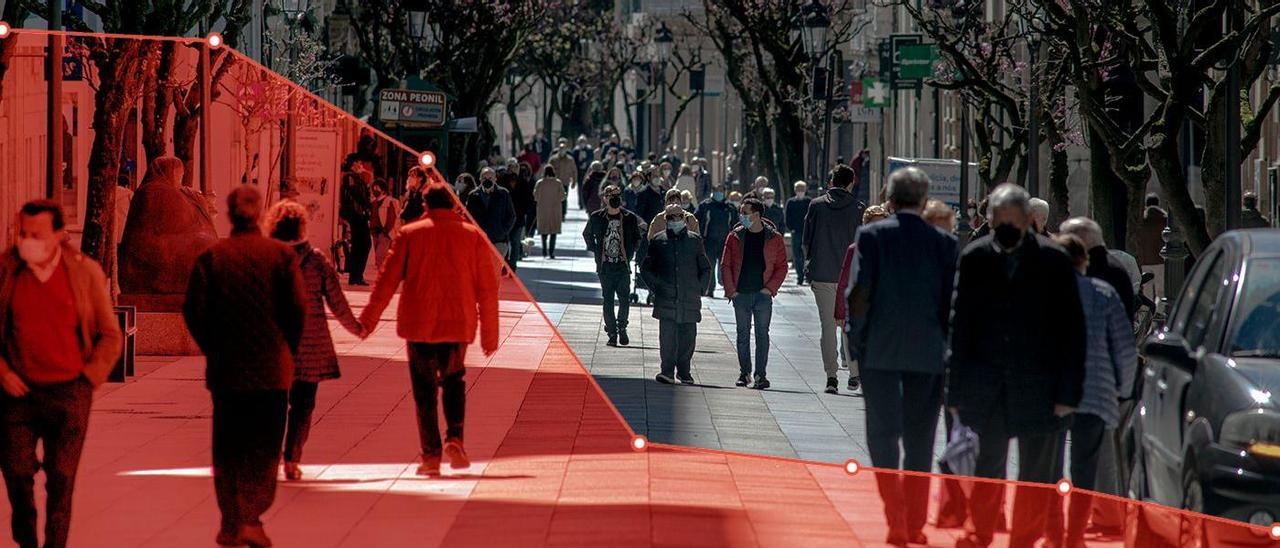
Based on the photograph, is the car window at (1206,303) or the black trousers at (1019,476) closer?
the black trousers at (1019,476)

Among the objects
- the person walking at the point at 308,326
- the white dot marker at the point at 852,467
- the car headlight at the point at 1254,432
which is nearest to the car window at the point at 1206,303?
the car headlight at the point at 1254,432

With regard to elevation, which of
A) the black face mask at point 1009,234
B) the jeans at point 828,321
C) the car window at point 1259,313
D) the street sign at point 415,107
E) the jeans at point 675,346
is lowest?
the jeans at point 828,321

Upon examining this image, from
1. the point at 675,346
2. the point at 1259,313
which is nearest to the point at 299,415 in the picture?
the point at 675,346

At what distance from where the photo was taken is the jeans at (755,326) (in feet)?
41.6

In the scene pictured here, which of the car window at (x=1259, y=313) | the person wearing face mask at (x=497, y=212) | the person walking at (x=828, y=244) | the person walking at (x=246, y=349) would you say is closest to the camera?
the person walking at (x=246, y=349)

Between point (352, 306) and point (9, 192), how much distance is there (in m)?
1.09

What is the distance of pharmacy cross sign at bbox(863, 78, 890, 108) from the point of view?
3975 centimetres

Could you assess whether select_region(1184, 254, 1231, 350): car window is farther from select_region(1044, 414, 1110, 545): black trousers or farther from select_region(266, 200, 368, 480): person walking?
select_region(266, 200, 368, 480): person walking

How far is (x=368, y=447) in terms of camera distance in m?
7.28

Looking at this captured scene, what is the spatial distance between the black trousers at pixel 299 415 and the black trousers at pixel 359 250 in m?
0.36

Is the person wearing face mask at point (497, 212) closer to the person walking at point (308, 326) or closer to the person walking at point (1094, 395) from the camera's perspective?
the person walking at point (308, 326)

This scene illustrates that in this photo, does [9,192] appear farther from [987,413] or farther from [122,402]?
[987,413]

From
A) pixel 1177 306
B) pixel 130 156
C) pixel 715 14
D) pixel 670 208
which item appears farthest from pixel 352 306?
pixel 715 14

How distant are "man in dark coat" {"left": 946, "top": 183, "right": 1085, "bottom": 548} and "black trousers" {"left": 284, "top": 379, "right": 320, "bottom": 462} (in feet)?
6.78
